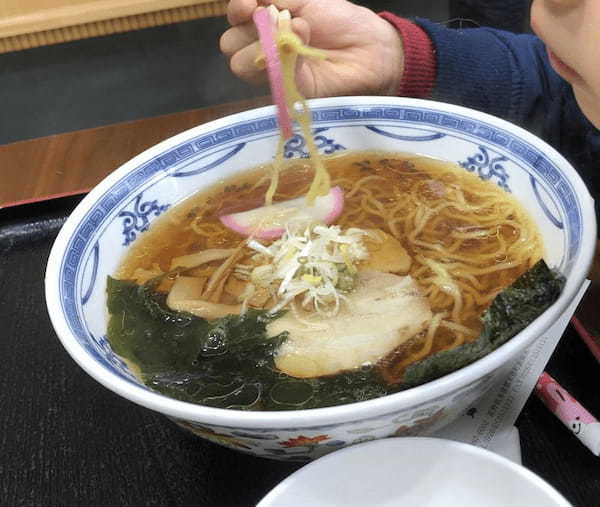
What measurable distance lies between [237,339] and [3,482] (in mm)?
429

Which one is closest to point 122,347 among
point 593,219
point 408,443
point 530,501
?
point 408,443

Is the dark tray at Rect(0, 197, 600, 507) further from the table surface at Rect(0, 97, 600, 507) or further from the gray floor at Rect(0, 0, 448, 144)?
the gray floor at Rect(0, 0, 448, 144)

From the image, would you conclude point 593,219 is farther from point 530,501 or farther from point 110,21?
point 110,21

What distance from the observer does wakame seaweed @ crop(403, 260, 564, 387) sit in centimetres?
70

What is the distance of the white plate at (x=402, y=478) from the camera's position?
74 cm

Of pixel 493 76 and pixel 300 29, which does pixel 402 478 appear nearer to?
pixel 300 29

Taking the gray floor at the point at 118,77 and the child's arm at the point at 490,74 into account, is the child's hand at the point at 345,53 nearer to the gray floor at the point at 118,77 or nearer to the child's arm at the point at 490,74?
the child's arm at the point at 490,74

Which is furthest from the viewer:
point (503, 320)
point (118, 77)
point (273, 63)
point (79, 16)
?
point (118, 77)

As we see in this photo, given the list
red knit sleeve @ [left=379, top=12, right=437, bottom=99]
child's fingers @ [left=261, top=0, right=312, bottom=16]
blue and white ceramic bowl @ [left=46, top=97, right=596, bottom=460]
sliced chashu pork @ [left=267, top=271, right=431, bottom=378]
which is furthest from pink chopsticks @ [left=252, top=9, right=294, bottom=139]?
red knit sleeve @ [left=379, top=12, right=437, bottom=99]

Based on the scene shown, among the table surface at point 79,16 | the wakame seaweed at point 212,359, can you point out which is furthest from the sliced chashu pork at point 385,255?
the table surface at point 79,16

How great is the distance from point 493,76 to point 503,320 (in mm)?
961

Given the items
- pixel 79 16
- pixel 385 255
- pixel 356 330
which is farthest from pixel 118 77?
pixel 356 330

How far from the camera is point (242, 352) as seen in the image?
0.90m

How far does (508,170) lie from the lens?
3.59 feet
